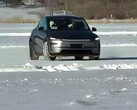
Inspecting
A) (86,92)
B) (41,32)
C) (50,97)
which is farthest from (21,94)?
(41,32)

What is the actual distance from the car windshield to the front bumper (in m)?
1.07

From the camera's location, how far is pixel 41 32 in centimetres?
1606

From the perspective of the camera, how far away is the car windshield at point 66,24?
1611cm

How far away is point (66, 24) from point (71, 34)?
1036 millimetres

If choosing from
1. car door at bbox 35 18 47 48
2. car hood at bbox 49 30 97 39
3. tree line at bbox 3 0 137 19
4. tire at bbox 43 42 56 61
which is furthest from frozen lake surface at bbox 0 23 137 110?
tree line at bbox 3 0 137 19

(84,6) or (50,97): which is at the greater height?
(50,97)

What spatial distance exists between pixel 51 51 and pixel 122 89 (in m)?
5.89

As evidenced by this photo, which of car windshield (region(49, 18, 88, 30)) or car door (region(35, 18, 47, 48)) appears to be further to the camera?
car windshield (region(49, 18, 88, 30))

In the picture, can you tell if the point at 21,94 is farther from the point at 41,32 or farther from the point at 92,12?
the point at 92,12

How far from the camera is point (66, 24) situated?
16.2 metres

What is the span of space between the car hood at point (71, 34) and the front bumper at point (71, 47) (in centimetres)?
12

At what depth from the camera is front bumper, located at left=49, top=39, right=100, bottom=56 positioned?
15062 mm

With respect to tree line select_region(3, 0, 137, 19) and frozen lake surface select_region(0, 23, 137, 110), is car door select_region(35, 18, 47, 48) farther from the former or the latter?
tree line select_region(3, 0, 137, 19)

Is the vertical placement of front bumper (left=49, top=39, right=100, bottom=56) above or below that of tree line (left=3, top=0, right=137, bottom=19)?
above
